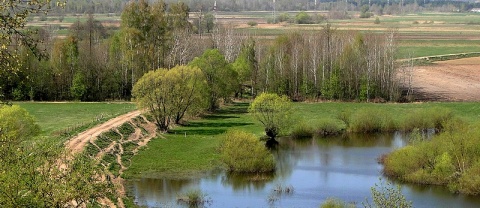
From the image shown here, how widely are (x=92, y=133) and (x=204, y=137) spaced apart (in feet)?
34.9

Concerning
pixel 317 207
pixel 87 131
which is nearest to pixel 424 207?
pixel 317 207

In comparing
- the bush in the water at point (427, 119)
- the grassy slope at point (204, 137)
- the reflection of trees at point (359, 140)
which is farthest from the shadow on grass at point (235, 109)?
the bush in the water at point (427, 119)

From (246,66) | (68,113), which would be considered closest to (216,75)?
(246,66)

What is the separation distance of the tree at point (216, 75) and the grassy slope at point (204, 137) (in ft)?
5.96

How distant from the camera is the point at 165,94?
66125 millimetres

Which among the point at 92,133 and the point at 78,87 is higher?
the point at 78,87

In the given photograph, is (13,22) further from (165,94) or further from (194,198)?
(165,94)

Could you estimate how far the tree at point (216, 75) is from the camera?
3150 inches

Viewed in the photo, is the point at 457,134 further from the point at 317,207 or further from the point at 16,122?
the point at 16,122

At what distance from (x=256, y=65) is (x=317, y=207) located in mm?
55870

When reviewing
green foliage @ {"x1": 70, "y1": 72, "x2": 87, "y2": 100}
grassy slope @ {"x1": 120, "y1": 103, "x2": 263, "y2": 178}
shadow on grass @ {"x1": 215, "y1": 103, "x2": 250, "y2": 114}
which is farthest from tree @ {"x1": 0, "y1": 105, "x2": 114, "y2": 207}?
green foliage @ {"x1": 70, "y1": 72, "x2": 87, "y2": 100}

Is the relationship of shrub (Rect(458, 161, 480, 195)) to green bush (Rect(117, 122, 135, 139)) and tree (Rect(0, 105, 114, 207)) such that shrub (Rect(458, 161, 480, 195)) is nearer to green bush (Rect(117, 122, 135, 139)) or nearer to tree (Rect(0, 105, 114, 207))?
tree (Rect(0, 105, 114, 207))

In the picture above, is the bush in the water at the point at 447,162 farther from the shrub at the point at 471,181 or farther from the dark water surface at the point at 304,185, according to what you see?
the dark water surface at the point at 304,185

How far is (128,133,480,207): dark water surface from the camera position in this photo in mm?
42875
